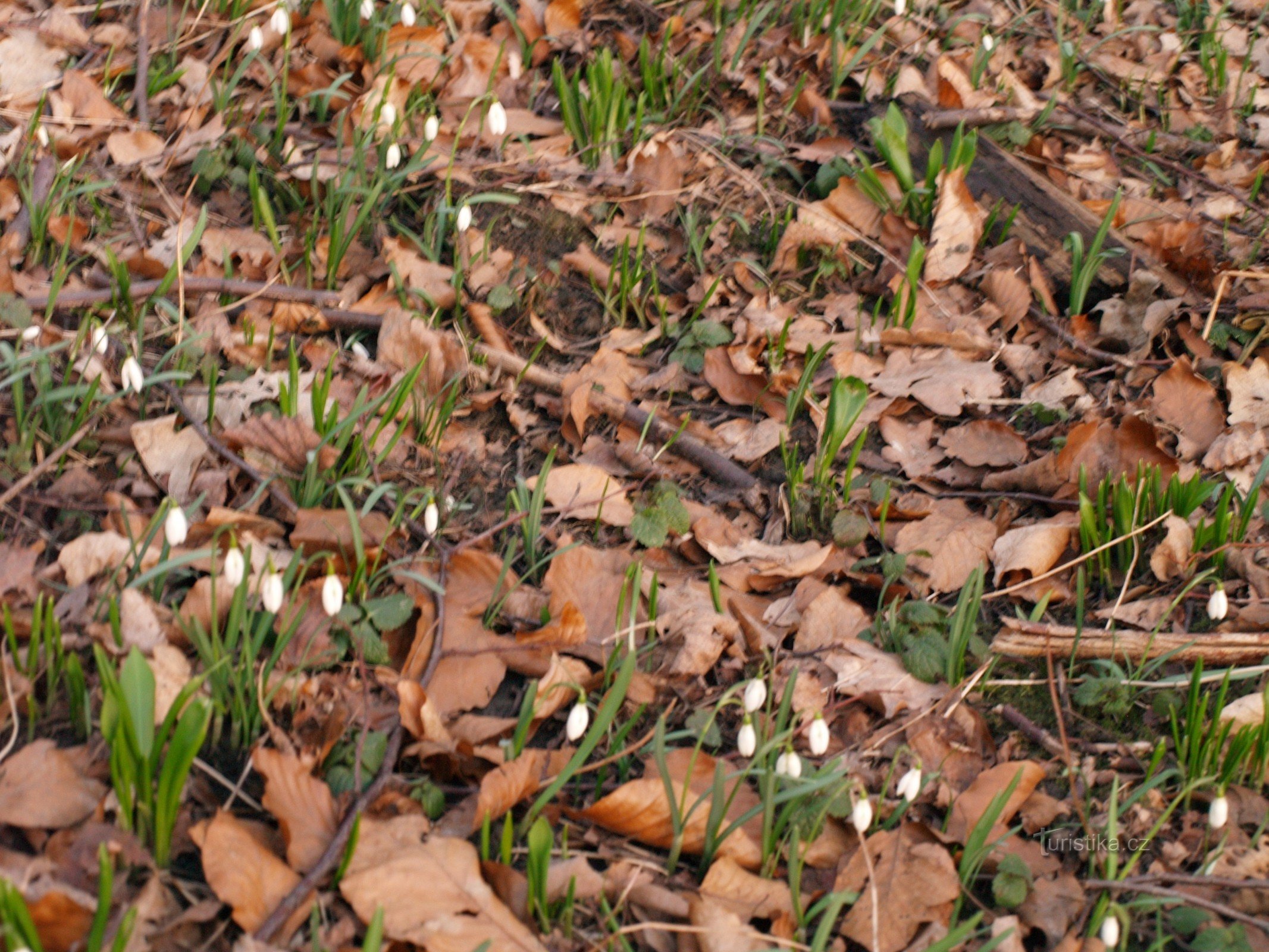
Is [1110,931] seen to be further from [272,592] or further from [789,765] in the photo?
[272,592]

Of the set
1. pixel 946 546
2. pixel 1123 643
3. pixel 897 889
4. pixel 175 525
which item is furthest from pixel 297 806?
pixel 1123 643

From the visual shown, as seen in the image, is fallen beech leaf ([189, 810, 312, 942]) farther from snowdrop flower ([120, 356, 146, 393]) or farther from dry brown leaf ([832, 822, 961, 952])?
snowdrop flower ([120, 356, 146, 393])

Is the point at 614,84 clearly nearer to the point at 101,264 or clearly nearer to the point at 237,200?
the point at 237,200

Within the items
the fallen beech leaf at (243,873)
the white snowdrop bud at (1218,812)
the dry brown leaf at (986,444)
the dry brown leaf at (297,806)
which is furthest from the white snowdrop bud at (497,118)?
the white snowdrop bud at (1218,812)

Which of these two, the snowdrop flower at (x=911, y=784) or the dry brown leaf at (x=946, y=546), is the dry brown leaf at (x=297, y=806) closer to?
the snowdrop flower at (x=911, y=784)

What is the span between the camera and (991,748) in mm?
2074

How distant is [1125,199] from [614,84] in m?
1.55

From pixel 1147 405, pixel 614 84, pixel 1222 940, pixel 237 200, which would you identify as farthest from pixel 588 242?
pixel 1222 940

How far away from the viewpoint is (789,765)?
1771 millimetres

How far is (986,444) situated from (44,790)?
6.75 ft

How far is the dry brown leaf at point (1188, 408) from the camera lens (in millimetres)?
2682

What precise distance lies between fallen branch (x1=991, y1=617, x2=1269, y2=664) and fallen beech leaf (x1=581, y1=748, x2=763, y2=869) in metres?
0.69

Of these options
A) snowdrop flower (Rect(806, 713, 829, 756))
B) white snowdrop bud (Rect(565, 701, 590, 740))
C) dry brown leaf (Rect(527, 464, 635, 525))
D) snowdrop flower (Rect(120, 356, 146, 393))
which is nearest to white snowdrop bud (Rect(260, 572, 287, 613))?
white snowdrop bud (Rect(565, 701, 590, 740))

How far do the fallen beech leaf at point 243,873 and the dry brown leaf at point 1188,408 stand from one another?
217 cm
